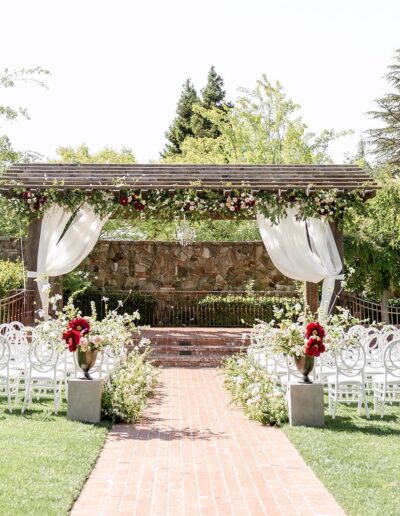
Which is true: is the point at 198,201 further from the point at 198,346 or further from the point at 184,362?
the point at 184,362

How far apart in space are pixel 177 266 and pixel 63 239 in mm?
6441

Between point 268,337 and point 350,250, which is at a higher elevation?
point 350,250

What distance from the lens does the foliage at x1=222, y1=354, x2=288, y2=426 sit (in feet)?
23.6

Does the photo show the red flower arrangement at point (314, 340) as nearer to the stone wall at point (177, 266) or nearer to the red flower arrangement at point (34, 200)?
the red flower arrangement at point (34, 200)

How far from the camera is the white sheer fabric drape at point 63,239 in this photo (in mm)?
12508

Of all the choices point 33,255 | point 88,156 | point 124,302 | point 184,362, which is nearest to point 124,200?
point 33,255

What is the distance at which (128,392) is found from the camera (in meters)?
7.66

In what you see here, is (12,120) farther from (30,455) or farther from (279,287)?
(30,455)

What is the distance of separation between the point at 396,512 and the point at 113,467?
7.97 ft

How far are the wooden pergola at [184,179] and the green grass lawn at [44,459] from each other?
6014 millimetres

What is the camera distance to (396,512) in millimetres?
4168

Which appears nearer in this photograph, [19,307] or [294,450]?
[294,450]

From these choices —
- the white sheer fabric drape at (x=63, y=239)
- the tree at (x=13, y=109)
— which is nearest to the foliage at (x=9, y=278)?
the tree at (x=13, y=109)

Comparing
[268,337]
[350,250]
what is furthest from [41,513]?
[350,250]
